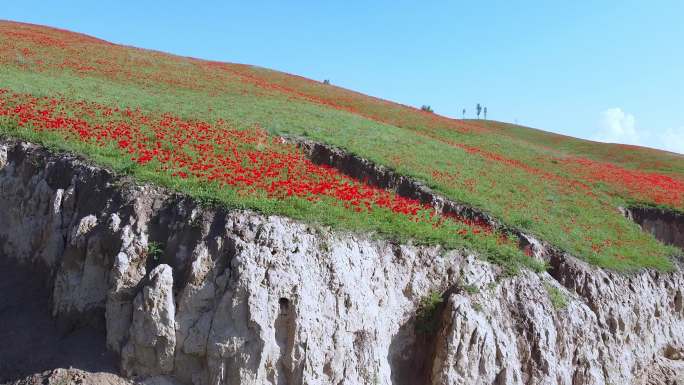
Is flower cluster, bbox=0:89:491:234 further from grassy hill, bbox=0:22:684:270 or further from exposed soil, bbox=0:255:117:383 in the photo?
exposed soil, bbox=0:255:117:383

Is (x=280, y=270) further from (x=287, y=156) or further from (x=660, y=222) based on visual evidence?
(x=660, y=222)

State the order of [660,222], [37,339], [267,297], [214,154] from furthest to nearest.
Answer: [660,222]
[214,154]
[37,339]
[267,297]

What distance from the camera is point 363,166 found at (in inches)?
918

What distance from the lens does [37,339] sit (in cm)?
1275

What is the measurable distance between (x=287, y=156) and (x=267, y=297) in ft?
30.9

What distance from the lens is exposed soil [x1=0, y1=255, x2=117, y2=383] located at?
39.1 ft

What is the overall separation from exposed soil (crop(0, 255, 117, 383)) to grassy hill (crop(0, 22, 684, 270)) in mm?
Answer: 4315

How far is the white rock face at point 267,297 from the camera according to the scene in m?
11.6

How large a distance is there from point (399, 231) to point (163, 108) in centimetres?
1546

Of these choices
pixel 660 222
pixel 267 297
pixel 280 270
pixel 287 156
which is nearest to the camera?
pixel 267 297

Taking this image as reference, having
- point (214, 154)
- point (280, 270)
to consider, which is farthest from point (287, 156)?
point (280, 270)

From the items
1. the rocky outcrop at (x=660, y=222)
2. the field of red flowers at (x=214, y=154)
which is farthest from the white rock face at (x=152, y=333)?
the rocky outcrop at (x=660, y=222)

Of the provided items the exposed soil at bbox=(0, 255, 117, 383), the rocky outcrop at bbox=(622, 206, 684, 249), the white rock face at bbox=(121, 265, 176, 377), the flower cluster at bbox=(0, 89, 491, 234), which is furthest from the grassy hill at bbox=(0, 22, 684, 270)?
the exposed soil at bbox=(0, 255, 117, 383)

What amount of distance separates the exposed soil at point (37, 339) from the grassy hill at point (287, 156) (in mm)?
4315
